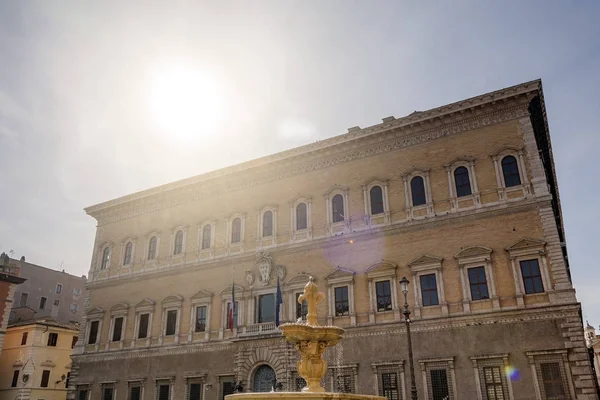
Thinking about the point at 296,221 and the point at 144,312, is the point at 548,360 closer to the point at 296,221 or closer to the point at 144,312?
the point at 296,221

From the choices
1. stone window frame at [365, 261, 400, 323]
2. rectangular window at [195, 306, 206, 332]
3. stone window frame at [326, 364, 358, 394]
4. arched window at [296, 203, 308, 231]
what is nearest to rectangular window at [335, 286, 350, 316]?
stone window frame at [365, 261, 400, 323]

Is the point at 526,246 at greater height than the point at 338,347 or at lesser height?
greater

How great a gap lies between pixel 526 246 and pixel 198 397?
17159 mm

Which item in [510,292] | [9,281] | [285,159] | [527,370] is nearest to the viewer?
[527,370]

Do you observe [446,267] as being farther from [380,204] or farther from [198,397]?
[198,397]

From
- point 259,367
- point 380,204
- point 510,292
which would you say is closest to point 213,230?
point 259,367

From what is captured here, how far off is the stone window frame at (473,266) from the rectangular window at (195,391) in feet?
45.1

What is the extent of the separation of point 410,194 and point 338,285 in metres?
5.47

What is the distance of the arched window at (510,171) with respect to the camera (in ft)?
69.5

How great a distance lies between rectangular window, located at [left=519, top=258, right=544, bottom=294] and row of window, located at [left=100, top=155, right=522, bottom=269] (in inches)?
136

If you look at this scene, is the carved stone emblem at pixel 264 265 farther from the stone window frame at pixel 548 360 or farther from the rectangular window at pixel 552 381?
the rectangular window at pixel 552 381

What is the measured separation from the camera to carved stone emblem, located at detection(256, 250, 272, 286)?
82.5 ft

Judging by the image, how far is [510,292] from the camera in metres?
19.7

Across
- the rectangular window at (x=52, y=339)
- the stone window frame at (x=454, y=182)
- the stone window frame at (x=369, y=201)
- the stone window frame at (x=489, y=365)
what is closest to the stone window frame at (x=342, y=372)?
the stone window frame at (x=489, y=365)
